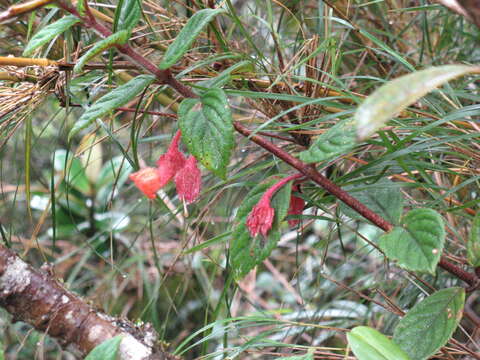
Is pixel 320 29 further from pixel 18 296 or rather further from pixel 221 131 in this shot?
pixel 18 296

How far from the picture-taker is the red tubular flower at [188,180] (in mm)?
555

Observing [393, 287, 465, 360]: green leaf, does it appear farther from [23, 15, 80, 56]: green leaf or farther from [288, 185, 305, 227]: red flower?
[23, 15, 80, 56]: green leaf

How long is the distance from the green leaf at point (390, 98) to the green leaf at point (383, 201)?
23cm

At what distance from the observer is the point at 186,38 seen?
49 centimetres

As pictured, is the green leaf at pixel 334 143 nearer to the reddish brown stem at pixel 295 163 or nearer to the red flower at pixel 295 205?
the reddish brown stem at pixel 295 163

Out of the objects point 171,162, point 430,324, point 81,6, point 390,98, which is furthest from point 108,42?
point 430,324

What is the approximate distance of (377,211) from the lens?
54 cm

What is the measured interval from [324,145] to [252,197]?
97 mm

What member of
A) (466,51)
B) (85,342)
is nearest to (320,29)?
(466,51)

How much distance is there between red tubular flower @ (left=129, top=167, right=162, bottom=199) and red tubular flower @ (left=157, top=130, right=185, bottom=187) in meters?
0.01

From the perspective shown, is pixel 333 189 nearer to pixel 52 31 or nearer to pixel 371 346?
pixel 371 346

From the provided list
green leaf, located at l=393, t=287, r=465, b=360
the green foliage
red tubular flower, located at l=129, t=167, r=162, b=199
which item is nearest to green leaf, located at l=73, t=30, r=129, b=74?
the green foliage

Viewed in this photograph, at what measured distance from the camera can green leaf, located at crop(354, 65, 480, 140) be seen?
28 cm

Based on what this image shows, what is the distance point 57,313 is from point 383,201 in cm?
38
